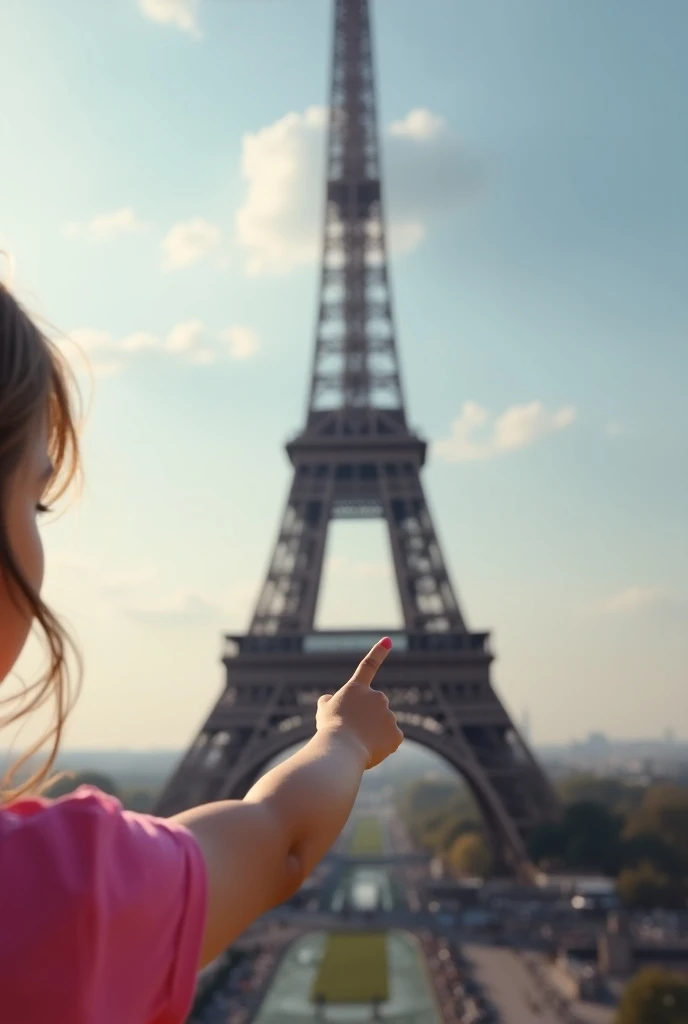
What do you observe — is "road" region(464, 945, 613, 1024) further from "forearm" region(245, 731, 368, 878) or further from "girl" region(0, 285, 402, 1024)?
"girl" region(0, 285, 402, 1024)

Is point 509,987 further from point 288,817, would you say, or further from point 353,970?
point 288,817

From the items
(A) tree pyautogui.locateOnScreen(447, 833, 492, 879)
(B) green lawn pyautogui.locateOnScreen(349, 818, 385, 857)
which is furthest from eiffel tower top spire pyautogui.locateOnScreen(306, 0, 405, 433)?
(B) green lawn pyautogui.locateOnScreen(349, 818, 385, 857)

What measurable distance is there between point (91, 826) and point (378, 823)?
106306 mm

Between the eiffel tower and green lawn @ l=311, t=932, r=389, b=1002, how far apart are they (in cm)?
527

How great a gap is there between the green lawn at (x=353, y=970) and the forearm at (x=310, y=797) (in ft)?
93.1

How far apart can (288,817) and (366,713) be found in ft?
1.47

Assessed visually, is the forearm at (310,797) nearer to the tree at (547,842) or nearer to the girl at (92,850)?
the girl at (92,850)

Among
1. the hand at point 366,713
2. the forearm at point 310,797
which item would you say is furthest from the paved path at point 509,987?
the forearm at point 310,797

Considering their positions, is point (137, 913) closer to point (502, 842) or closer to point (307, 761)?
point (307, 761)

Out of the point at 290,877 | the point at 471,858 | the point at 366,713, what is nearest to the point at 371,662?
the point at 366,713

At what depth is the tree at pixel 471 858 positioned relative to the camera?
47125 mm

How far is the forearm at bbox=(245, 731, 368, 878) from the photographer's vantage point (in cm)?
188

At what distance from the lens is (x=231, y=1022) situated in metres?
26.2

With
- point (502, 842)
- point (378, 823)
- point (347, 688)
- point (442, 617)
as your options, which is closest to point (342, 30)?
point (442, 617)
